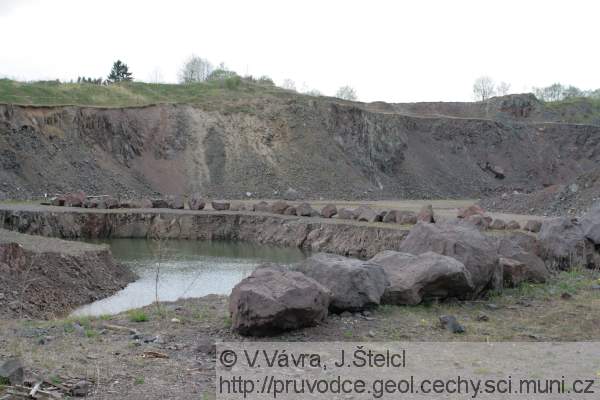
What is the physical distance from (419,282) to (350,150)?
51.0m

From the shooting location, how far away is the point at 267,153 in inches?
2256

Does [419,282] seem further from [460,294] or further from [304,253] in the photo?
[304,253]

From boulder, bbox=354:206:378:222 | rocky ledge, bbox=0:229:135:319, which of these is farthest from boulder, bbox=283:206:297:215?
rocky ledge, bbox=0:229:135:319

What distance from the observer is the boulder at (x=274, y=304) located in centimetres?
960

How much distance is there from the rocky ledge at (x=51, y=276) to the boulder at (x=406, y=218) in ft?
45.9

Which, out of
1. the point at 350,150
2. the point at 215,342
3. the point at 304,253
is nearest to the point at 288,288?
the point at 215,342

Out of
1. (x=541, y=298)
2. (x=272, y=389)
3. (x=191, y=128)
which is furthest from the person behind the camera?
(x=191, y=128)

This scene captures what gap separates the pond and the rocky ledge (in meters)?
0.48

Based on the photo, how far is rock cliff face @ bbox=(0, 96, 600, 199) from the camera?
1848 inches

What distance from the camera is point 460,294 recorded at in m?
12.8

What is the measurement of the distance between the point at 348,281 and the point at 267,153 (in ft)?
153

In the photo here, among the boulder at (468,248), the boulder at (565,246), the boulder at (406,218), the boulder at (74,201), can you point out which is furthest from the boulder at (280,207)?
the boulder at (468,248)

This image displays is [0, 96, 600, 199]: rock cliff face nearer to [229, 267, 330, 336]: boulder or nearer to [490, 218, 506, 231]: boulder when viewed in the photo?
[490, 218, 506, 231]: boulder

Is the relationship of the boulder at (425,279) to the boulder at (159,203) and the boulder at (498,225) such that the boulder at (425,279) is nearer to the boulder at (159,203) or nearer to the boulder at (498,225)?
the boulder at (498,225)
